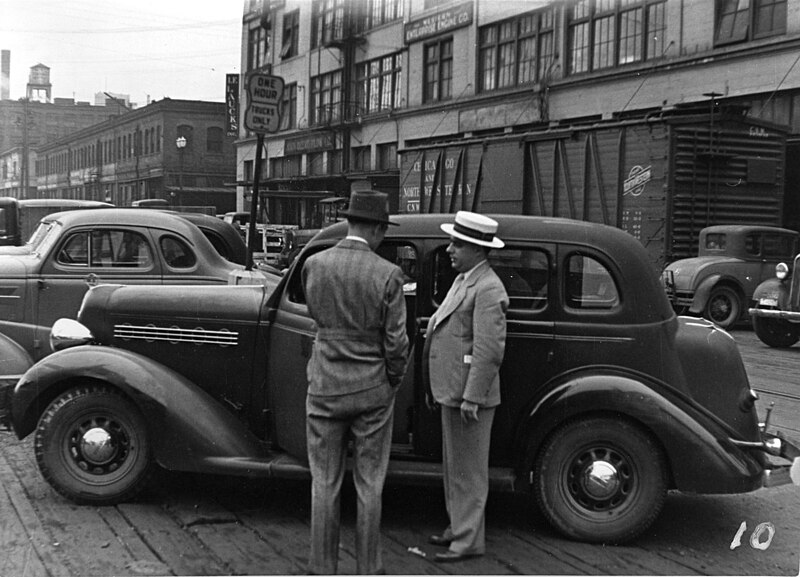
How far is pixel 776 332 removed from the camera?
13.1 meters

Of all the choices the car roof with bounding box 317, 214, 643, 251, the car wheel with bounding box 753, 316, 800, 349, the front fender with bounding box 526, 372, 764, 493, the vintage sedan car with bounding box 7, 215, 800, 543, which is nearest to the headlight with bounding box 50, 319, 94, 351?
the vintage sedan car with bounding box 7, 215, 800, 543

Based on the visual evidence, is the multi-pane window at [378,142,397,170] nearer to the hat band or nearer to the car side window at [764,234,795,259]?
the car side window at [764,234,795,259]

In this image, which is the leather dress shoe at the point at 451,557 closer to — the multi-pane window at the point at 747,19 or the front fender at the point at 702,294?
the front fender at the point at 702,294

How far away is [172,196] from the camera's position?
158 ft

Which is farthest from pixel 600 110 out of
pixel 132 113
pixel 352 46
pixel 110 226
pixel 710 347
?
pixel 132 113

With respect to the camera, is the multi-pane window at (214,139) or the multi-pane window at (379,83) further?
the multi-pane window at (214,139)

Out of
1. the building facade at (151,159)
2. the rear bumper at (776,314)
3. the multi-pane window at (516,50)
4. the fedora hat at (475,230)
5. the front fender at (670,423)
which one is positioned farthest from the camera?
the building facade at (151,159)

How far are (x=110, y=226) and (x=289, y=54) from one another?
37123 mm

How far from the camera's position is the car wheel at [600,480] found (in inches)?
180

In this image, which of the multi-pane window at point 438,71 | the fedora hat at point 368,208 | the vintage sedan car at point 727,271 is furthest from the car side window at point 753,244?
the multi-pane window at point 438,71

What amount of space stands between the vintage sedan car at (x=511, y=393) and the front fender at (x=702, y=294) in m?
10.3

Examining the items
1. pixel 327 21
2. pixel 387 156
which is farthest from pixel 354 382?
pixel 327 21

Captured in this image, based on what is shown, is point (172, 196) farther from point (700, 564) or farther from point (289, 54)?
point (700, 564)

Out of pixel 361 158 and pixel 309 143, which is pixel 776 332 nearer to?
pixel 361 158
